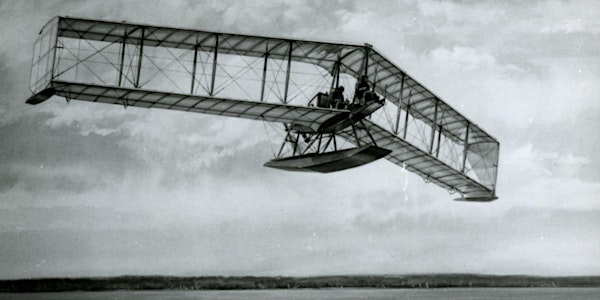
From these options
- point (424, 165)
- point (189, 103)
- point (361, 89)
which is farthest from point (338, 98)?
point (424, 165)

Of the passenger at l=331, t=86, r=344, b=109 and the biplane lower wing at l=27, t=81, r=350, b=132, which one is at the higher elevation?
the passenger at l=331, t=86, r=344, b=109

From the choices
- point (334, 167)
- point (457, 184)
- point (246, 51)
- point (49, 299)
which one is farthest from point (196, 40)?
point (49, 299)

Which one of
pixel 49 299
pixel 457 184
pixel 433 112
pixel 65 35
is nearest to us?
pixel 65 35

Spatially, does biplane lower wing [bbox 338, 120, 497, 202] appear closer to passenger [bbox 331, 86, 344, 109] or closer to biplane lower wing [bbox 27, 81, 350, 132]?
passenger [bbox 331, 86, 344, 109]

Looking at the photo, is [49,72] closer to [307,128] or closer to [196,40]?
[196,40]

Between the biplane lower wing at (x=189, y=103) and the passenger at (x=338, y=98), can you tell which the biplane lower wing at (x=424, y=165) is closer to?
the passenger at (x=338, y=98)
